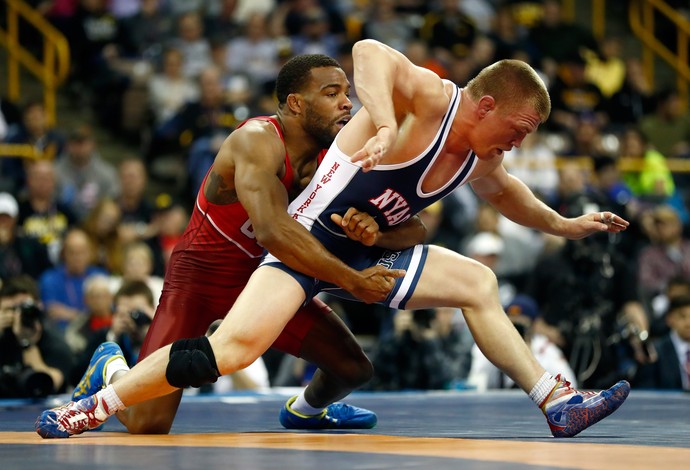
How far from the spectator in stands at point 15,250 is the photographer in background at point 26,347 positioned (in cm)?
129

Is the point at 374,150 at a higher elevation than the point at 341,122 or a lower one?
higher

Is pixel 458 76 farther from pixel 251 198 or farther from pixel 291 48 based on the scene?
pixel 251 198

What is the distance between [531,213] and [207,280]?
1.33m

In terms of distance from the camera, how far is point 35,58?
12.1m

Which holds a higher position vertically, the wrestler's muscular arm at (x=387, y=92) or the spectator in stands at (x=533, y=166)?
the wrestler's muscular arm at (x=387, y=92)

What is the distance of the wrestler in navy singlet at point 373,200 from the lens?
4.66 metres

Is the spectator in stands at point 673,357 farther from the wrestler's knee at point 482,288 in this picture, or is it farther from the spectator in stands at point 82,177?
the spectator in stands at point 82,177

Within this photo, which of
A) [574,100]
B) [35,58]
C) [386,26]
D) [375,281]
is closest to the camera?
[375,281]

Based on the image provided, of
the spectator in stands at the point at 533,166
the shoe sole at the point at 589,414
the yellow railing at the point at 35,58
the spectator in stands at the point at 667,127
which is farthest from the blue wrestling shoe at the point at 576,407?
the spectator in stands at the point at 667,127

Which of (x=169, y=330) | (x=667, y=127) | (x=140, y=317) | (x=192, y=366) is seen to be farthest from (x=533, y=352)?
(x=667, y=127)

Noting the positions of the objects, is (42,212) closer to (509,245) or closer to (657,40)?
(509,245)

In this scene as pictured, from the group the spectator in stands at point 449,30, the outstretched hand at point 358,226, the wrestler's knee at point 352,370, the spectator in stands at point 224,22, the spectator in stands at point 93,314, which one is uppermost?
the outstretched hand at point 358,226

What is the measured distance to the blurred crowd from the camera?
8.69 m

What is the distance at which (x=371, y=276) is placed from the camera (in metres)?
4.62
